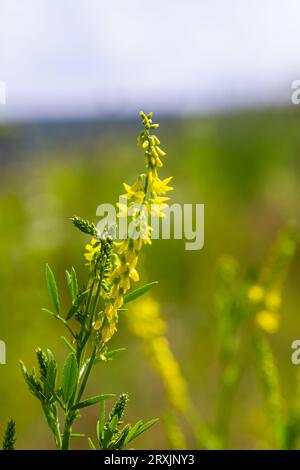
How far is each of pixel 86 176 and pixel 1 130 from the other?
8006 millimetres

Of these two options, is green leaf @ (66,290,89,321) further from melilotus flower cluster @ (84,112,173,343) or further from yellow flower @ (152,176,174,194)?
yellow flower @ (152,176,174,194)

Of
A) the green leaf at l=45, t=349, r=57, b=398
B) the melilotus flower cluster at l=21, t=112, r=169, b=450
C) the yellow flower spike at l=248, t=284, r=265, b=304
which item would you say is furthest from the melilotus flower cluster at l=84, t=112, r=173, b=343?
the yellow flower spike at l=248, t=284, r=265, b=304

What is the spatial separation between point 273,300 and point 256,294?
0.07 metres

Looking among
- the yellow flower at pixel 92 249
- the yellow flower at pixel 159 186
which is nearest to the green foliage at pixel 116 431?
the yellow flower at pixel 92 249

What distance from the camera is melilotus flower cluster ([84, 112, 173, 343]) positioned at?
0.95 meters

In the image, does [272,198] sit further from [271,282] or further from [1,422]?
[271,282]

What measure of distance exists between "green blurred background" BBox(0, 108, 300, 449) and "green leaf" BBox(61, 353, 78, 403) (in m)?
0.77

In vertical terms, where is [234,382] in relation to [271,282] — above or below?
below

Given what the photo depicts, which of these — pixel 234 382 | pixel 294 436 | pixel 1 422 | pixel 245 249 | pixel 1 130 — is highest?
pixel 1 130

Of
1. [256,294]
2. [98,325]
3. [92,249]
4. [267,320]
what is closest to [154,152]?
[92,249]

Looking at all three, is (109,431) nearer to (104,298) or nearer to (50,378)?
(50,378)

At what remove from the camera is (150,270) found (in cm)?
655

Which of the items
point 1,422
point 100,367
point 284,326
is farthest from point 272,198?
point 1,422

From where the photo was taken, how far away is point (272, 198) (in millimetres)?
20438
